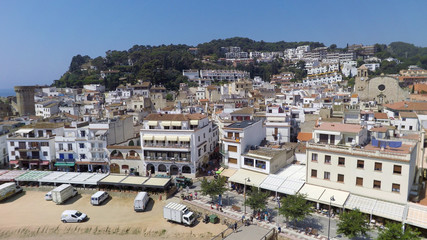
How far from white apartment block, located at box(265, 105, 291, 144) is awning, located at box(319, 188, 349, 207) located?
18091 mm

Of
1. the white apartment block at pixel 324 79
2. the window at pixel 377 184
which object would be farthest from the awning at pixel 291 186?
the white apartment block at pixel 324 79

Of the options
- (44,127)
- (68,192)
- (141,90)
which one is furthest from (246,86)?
(68,192)

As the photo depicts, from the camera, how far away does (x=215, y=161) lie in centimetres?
4797

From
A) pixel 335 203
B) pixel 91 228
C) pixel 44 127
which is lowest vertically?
pixel 91 228

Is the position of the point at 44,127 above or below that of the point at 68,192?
above

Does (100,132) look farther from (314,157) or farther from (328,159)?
(328,159)

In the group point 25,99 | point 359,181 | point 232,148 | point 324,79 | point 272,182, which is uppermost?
point 324,79

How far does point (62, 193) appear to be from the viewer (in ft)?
121

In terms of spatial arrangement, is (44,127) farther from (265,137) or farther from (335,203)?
(335,203)

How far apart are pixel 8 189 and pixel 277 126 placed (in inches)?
1579

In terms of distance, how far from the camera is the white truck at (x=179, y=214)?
100 ft

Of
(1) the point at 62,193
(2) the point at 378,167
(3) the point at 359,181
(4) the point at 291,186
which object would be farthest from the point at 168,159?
(2) the point at 378,167

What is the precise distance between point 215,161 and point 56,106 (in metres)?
65.3

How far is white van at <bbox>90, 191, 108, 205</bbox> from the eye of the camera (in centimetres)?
3622
